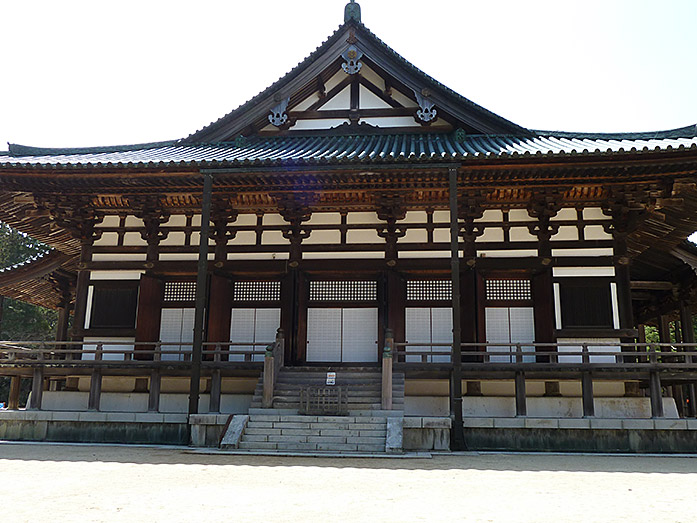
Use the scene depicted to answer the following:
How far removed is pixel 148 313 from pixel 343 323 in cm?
535

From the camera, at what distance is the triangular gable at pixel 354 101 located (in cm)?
1736

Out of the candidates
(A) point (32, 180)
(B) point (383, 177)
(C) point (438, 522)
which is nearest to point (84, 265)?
(A) point (32, 180)

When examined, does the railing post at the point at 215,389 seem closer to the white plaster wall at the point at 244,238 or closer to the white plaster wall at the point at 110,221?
the white plaster wall at the point at 244,238

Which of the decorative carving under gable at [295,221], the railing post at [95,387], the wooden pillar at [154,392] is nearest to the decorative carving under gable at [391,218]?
the decorative carving under gable at [295,221]

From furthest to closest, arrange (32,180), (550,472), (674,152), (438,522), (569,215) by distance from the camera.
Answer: (569,215)
(32,180)
(674,152)
(550,472)
(438,522)

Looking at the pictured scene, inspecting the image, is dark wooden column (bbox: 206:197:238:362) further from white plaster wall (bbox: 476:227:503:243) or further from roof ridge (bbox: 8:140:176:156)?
white plaster wall (bbox: 476:227:503:243)

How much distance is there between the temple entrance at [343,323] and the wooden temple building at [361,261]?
0.18ft

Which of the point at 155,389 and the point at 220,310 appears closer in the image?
the point at 155,389

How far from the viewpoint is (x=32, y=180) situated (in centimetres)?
1516

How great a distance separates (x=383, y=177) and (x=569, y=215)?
18.4 feet

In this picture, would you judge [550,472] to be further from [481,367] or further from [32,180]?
[32,180]

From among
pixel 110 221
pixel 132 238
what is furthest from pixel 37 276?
pixel 132 238

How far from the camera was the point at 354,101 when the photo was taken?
59.5 feet

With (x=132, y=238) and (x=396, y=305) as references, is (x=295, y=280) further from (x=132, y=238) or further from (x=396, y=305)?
(x=132, y=238)
